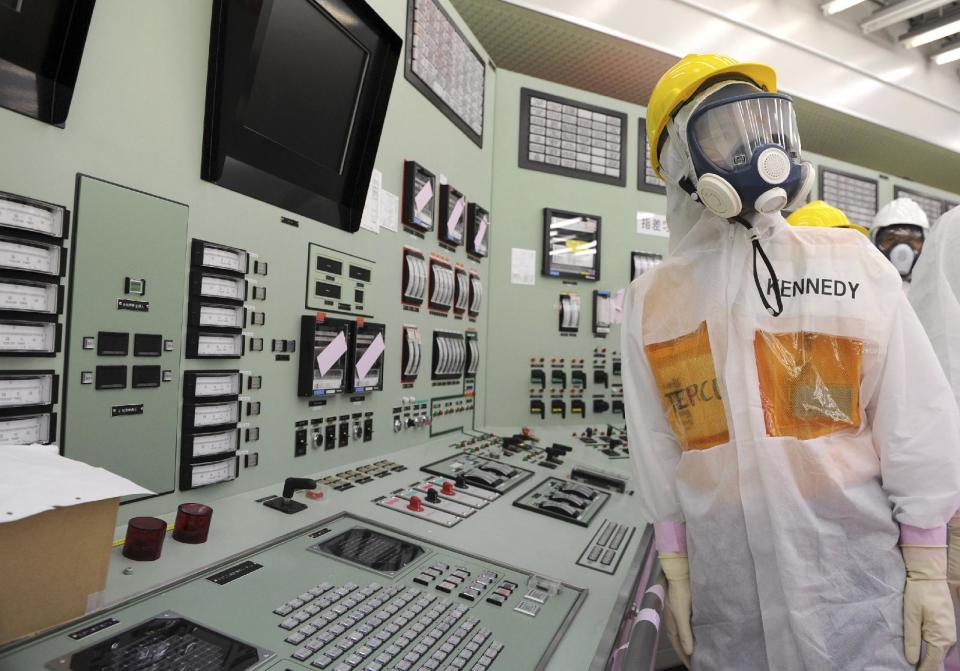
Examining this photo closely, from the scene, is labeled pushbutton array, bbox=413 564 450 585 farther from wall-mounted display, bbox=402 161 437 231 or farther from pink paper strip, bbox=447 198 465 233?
pink paper strip, bbox=447 198 465 233

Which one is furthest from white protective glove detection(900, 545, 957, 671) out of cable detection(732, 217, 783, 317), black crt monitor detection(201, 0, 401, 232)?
black crt monitor detection(201, 0, 401, 232)

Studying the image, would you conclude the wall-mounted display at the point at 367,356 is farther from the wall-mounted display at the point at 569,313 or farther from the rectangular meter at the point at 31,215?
the wall-mounted display at the point at 569,313

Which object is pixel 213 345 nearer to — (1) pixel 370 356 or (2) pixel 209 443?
(2) pixel 209 443

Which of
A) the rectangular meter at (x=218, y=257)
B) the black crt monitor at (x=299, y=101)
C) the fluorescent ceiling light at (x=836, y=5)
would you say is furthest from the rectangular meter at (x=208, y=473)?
the fluorescent ceiling light at (x=836, y=5)

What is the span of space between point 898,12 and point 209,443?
5305 millimetres

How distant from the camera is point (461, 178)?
2623 mm

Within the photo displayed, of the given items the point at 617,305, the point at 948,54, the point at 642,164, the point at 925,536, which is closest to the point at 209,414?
the point at 925,536

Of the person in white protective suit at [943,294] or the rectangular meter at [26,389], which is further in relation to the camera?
the person in white protective suit at [943,294]

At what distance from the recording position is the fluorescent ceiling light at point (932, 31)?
13.9 ft

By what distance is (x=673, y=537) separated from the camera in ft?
3.92

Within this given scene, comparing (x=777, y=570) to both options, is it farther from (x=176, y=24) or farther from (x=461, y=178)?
(x=461, y=178)

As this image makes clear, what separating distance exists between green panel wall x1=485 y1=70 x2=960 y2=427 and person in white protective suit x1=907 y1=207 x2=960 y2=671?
1.84m

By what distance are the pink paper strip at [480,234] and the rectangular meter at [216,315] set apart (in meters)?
1.46

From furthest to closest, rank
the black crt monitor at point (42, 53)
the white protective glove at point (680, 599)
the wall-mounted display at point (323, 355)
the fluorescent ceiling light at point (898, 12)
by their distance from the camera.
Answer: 1. the fluorescent ceiling light at point (898, 12)
2. the wall-mounted display at point (323, 355)
3. the white protective glove at point (680, 599)
4. the black crt monitor at point (42, 53)
